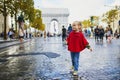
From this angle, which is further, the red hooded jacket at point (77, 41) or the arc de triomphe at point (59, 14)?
the arc de triomphe at point (59, 14)

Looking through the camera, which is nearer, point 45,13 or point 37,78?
point 37,78

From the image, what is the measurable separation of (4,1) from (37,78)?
46582mm

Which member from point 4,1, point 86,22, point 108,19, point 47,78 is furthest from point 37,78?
point 86,22

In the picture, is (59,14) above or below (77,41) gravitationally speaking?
above

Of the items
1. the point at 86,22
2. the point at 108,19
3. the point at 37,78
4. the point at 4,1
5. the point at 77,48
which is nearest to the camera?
the point at 37,78

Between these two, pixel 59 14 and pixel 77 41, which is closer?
pixel 77 41

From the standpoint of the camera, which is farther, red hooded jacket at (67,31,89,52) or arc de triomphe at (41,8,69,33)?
arc de triomphe at (41,8,69,33)

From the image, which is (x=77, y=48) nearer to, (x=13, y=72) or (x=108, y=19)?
(x=13, y=72)

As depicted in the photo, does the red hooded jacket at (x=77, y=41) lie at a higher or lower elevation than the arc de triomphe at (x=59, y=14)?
lower

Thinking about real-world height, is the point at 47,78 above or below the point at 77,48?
below

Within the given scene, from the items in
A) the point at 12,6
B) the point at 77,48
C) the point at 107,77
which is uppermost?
the point at 12,6

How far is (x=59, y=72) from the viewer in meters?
10.9

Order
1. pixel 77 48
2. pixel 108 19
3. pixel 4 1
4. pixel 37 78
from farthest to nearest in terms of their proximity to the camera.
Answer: pixel 108 19 → pixel 4 1 → pixel 77 48 → pixel 37 78

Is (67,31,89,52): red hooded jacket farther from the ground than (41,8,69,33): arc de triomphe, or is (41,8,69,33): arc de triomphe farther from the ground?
(41,8,69,33): arc de triomphe
